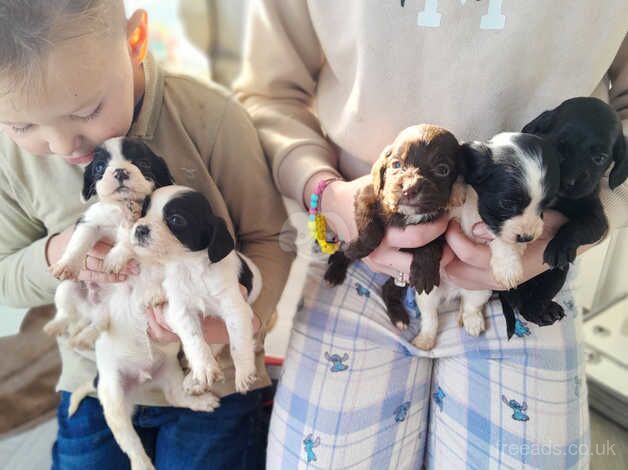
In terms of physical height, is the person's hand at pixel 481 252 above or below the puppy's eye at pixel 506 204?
below

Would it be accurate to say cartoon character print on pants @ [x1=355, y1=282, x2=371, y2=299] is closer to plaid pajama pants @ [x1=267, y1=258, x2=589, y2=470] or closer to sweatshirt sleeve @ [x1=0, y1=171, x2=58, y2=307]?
plaid pajama pants @ [x1=267, y1=258, x2=589, y2=470]

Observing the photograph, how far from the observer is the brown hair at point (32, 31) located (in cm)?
73

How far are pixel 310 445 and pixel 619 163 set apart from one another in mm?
806

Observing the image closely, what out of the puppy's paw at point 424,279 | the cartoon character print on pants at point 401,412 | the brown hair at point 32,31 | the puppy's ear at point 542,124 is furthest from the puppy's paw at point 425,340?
the brown hair at point 32,31

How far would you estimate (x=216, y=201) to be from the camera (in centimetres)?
106

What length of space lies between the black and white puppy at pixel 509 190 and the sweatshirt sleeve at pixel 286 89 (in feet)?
1.37

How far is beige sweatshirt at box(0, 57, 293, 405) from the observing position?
1.02 meters

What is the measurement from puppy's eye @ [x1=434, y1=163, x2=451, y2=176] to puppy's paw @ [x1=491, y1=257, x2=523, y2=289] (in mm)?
178

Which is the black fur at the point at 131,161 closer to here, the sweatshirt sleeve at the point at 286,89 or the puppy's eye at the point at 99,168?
the puppy's eye at the point at 99,168

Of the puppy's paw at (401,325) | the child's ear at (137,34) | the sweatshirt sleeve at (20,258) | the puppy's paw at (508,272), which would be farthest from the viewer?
the puppy's paw at (401,325)

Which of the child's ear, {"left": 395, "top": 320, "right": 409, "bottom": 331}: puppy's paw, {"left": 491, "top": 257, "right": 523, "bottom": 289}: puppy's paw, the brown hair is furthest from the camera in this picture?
{"left": 395, "top": 320, "right": 409, "bottom": 331}: puppy's paw

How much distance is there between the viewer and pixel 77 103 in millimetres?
811

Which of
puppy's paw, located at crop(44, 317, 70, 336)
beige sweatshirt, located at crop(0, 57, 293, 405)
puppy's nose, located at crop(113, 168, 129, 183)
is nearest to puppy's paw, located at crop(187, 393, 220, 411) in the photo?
beige sweatshirt, located at crop(0, 57, 293, 405)

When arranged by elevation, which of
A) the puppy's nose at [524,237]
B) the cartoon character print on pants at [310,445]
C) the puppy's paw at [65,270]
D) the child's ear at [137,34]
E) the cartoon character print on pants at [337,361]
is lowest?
the cartoon character print on pants at [310,445]
